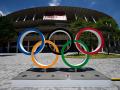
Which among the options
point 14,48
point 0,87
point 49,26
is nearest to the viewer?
point 0,87

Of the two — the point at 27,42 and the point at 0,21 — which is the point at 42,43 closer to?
the point at 0,21

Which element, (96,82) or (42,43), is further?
(42,43)

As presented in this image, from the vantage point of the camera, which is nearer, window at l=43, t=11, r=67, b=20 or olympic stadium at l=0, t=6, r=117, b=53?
olympic stadium at l=0, t=6, r=117, b=53

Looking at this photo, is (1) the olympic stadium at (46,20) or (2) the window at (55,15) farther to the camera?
(2) the window at (55,15)

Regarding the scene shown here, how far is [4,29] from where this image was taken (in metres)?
45.0

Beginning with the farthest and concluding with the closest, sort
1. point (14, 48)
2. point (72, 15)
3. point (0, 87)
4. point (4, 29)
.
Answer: point (72, 15) → point (14, 48) → point (4, 29) → point (0, 87)

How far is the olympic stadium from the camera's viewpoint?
65.8m

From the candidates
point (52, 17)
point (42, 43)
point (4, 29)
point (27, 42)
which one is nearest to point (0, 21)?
point (4, 29)

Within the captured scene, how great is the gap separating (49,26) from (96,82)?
188 feet

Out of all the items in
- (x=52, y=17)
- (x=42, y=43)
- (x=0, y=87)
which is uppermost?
(x=52, y=17)

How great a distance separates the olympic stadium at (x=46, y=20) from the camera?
216ft

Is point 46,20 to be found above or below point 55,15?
below

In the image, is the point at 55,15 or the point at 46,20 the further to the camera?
the point at 55,15

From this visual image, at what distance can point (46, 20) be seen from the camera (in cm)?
6894
